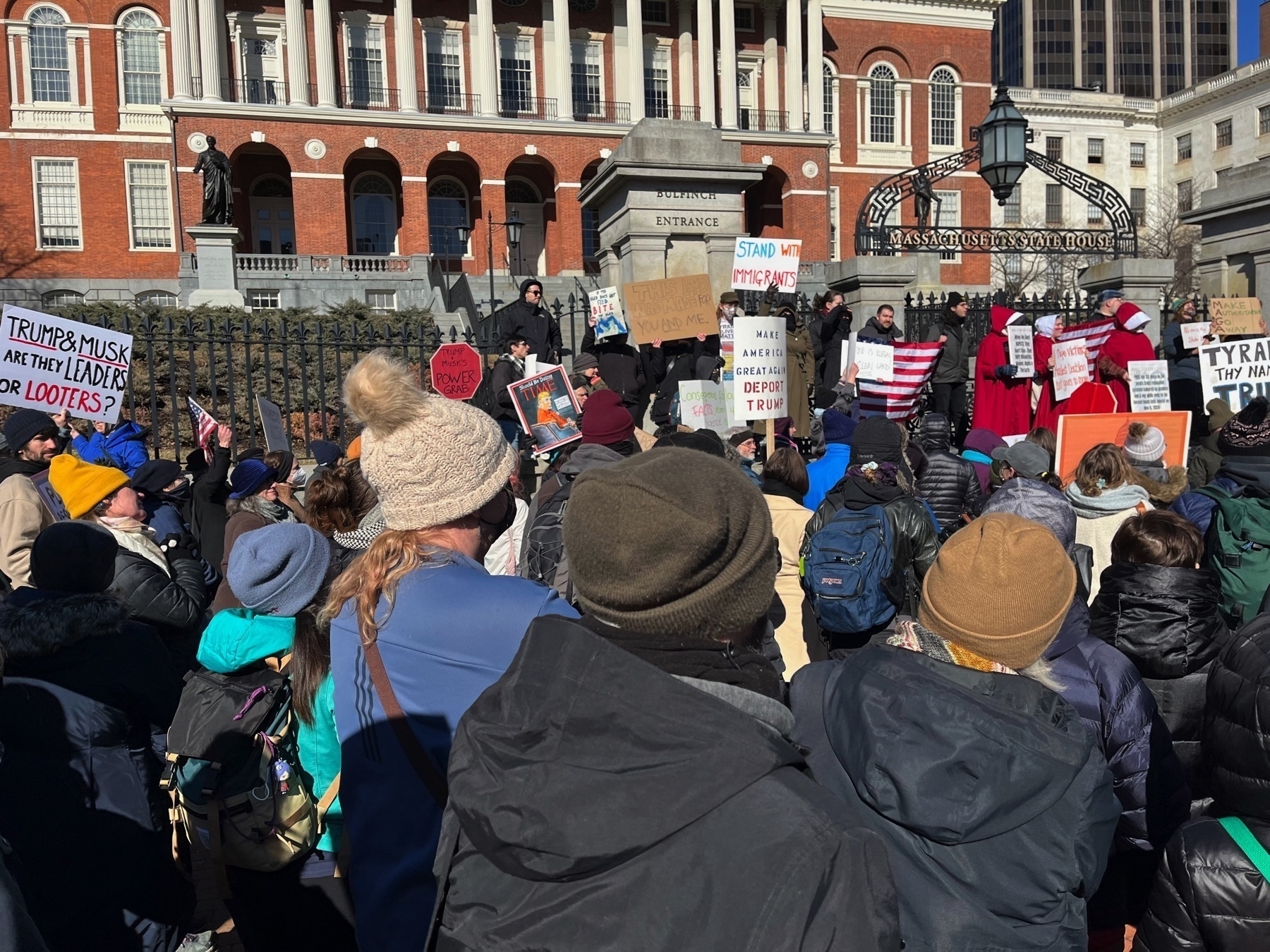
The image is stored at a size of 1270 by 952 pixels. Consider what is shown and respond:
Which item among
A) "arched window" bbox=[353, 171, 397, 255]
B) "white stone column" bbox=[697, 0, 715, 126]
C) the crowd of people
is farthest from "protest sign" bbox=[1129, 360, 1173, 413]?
"white stone column" bbox=[697, 0, 715, 126]

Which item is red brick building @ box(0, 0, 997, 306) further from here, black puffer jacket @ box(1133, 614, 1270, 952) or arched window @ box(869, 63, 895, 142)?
black puffer jacket @ box(1133, 614, 1270, 952)

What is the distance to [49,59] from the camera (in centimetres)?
4000

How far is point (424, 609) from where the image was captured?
2.10 metres

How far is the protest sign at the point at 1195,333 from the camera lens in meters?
10.2

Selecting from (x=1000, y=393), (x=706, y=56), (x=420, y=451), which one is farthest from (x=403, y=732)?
(x=706, y=56)

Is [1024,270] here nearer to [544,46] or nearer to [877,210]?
[544,46]

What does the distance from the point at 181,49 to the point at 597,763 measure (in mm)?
44169

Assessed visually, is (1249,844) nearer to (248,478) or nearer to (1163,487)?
(1163,487)

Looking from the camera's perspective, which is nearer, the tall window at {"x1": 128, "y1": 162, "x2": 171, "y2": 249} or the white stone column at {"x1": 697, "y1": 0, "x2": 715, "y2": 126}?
the tall window at {"x1": 128, "y1": 162, "x2": 171, "y2": 249}

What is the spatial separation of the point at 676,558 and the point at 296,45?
44.5m

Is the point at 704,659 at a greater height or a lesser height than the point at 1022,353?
lesser

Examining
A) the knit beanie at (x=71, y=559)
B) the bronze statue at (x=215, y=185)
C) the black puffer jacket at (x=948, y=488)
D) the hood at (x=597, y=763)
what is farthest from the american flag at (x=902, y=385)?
the bronze statue at (x=215, y=185)

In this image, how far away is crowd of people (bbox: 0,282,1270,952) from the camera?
1329 mm

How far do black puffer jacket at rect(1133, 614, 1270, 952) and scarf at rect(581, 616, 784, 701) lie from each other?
1.23 meters
